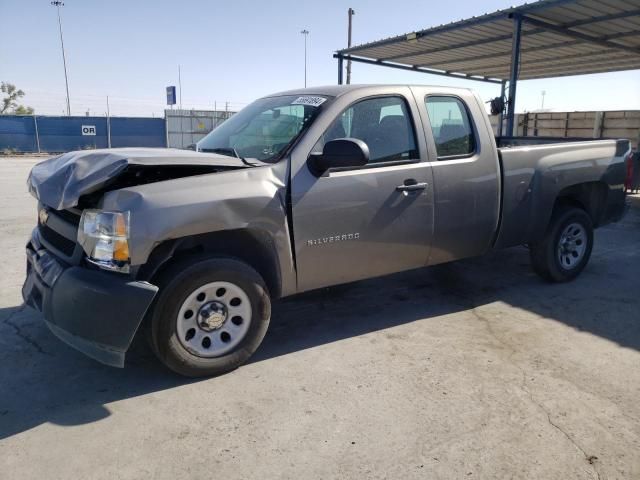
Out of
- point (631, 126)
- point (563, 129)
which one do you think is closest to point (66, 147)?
point (563, 129)

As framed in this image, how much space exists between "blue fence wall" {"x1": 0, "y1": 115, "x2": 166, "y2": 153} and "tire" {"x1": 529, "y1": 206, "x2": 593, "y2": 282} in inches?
1072

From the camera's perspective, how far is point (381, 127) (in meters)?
4.02

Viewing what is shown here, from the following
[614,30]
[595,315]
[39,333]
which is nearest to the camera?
[39,333]

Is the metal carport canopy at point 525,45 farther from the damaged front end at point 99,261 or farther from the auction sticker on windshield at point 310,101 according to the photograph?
the damaged front end at point 99,261

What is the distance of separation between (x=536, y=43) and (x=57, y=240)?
11474 millimetres

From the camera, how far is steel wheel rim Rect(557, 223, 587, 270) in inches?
210

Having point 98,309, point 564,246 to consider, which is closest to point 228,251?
point 98,309

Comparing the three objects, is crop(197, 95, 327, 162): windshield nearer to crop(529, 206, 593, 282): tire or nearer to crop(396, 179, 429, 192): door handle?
crop(396, 179, 429, 192): door handle

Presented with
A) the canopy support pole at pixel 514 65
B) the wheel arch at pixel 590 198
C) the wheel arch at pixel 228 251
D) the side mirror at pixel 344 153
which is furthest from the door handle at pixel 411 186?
the canopy support pole at pixel 514 65

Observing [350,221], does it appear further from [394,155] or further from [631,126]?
[631,126]

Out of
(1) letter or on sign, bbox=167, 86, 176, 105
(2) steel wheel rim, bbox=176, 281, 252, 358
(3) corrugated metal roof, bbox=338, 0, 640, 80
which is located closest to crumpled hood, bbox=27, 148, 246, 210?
(2) steel wheel rim, bbox=176, 281, 252, 358

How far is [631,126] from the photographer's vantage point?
47.2 feet

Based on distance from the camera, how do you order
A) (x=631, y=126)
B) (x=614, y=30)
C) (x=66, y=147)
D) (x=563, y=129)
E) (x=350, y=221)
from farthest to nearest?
(x=66, y=147), (x=563, y=129), (x=631, y=126), (x=614, y=30), (x=350, y=221)

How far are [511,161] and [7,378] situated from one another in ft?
13.9
